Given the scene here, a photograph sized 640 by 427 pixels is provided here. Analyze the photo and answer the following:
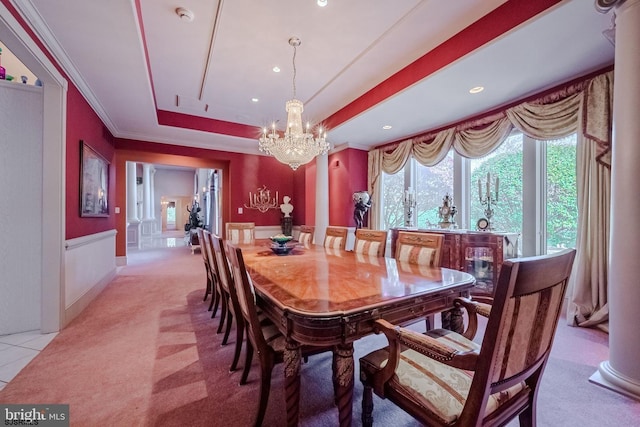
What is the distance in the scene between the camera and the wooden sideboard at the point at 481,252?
283 cm

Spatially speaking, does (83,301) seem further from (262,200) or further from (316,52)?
(316,52)

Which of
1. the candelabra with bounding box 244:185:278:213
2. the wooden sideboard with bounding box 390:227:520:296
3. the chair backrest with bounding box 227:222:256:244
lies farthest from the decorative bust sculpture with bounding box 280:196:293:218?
the wooden sideboard with bounding box 390:227:520:296

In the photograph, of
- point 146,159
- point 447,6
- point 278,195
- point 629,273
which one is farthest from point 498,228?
point 146,159

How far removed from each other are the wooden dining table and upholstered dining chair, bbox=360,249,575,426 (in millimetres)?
119

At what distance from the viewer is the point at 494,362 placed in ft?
2.40

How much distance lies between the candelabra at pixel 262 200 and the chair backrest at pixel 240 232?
199 centimetres

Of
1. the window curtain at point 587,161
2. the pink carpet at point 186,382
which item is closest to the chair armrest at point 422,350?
the pink carpet at point 186,382

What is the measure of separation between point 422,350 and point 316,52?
291 cm

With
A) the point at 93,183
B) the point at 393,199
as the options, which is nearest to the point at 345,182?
the point at 393,199

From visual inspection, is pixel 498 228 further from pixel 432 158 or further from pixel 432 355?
pixel 432 355

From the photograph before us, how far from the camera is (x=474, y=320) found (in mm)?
1372

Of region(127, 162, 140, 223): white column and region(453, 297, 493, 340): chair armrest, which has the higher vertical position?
region(127, 162, 140, 223): white column

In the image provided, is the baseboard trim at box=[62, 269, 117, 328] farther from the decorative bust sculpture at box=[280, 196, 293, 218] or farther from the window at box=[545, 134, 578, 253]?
the window at box=[545, 134, 578, 253]

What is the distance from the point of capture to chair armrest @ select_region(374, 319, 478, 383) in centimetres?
79
